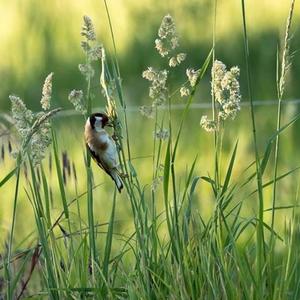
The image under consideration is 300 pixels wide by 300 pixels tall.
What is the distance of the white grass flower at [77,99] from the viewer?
1997mm

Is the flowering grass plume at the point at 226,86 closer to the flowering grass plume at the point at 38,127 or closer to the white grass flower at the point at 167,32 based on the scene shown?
the white grass flower at the point at 167,32

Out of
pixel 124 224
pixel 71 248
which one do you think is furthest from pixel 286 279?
pixel 124 224

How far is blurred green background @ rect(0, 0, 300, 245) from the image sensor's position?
332 cm

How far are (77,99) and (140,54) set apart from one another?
152 centimetres

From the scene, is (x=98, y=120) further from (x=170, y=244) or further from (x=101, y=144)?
(x=170, y=244)

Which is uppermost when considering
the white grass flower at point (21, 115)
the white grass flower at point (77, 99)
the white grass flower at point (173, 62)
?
the white grass flower at point (173, 62)

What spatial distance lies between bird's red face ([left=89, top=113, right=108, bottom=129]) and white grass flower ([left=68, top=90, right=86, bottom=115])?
156 millimetres

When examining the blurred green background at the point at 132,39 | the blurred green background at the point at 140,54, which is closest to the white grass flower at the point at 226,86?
the blurred green background at the point at 140,54

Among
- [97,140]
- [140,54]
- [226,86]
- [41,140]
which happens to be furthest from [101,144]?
[140,54]

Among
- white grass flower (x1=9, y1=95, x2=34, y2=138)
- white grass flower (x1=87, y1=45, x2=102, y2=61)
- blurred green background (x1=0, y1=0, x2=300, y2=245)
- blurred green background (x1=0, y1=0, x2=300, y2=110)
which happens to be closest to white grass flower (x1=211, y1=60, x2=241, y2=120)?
white grass flower (x1=87, y1=45, x2=102, y2=61)

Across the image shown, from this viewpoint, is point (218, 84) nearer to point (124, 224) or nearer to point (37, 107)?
point (124, 224)

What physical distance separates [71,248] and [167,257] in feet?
0.56

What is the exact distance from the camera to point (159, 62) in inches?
137

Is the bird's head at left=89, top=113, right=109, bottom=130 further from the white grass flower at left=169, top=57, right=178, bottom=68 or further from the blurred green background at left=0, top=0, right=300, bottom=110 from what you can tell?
the blurred green background at left=0, top=0, right=300, bottom=110
